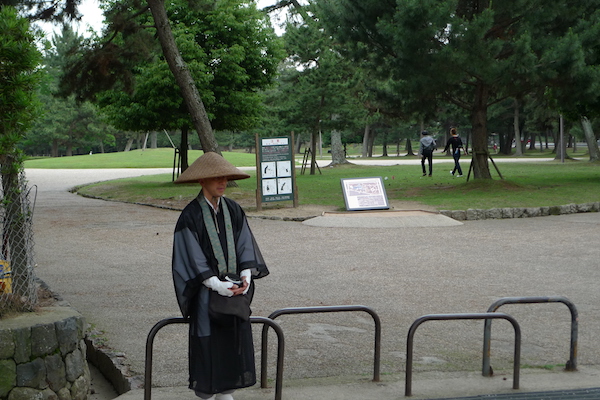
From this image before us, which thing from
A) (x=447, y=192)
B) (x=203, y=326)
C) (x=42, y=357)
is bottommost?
(x=447, y=192)

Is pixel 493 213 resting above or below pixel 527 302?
below

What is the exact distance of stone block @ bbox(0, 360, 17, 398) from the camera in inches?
179

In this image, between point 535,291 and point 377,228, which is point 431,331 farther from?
point 377,228

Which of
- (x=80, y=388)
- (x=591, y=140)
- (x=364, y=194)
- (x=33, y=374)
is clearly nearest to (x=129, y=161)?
(x=591, y=140)

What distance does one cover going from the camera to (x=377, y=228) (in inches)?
582

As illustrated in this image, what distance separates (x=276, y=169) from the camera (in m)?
17.8

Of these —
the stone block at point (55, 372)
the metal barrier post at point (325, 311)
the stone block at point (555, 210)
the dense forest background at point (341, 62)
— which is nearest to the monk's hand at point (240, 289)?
the metal barrier post at point (325, 311)

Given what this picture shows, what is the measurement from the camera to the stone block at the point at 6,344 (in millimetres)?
4535

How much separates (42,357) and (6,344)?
0.25m

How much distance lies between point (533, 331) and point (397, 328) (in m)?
1.34

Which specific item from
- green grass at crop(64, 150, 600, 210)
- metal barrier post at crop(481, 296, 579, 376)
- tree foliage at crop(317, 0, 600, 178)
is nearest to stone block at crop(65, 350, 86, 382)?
metal barrier post at crop(481, 296, 579, 376)

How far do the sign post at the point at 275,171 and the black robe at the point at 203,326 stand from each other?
13.0m

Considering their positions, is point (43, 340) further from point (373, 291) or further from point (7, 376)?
point (373, 291)

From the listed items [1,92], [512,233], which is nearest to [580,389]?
[1,92]
